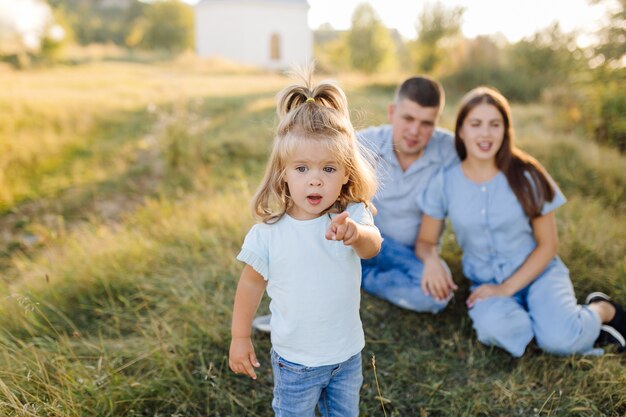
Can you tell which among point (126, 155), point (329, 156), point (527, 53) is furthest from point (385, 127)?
point (527, 53)

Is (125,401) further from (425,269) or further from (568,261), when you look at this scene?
(568,261)

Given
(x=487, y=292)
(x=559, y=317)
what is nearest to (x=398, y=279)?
(x=487, y=292)

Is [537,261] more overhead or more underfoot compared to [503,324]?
more overhead

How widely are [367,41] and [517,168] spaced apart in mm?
22050

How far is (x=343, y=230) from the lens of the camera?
4.95 ft

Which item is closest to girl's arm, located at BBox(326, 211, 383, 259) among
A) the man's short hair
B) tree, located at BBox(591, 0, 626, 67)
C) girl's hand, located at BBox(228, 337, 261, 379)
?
girl's hand, located at BBox(228, 337, 261, 379)

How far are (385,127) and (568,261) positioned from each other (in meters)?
1.61

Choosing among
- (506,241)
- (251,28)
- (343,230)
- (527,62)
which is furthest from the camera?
(251,28)

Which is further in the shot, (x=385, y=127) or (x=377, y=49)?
(x=377, y=49)

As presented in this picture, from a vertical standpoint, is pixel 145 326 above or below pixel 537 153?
below

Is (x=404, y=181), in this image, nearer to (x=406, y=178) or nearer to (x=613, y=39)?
(x=406, y=178)

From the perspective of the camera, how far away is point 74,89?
34.1ft

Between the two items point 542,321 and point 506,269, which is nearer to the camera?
point 542,321

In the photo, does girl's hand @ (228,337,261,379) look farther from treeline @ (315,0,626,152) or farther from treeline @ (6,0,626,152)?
treeline @ (315,0,626,152)
